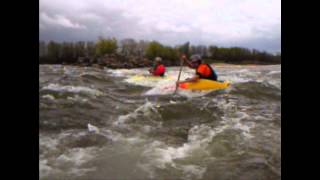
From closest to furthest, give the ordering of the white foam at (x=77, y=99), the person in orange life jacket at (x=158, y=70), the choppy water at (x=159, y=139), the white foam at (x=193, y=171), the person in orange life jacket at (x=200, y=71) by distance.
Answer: the white foam at (x=193, y=171) < the choppy water at (x=159, y=139) < the white foam at (x=77, y=99) < the person in orange life jacket at (x=200, y=71) < the person in orange life jacket at (x=158, y=70)

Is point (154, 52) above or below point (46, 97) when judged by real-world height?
above

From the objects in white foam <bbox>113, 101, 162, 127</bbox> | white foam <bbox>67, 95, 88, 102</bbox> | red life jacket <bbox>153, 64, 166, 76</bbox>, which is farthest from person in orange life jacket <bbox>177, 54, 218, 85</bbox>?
white foam <bbox>67, 95, 88, 102</bbox>

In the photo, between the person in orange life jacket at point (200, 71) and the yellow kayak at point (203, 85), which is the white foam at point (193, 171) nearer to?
the yellow kayak at point (203, 85)

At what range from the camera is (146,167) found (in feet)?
16.4

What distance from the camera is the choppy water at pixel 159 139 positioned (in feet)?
16.0

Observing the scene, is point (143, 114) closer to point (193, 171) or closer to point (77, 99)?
point (77, 99)

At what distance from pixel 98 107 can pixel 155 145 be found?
13.1 ft

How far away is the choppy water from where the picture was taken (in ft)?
16.0

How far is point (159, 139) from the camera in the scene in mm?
6457

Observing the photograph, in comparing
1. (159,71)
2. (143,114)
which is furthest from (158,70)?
(143,114)


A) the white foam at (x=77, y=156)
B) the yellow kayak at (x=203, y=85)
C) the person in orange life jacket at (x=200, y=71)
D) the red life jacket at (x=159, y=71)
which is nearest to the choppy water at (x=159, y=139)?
the white foam at (x=77, y=156)
